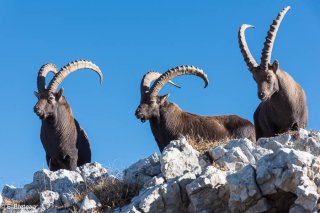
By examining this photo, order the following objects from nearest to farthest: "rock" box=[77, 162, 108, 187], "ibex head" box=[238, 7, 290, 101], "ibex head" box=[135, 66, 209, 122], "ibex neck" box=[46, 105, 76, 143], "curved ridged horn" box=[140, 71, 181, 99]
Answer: "rock" box=[77, 162, 108, 187]
"ibex head" box=[238, 7, 290, 101]
"ibex head" box=[135, 66, 209, 122]
"curved ridged horn" box=[140, 71, 181, 99]
"ibex neck" box=[46, 105, 76, 143]

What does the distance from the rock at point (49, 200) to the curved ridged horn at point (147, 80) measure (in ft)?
25.7

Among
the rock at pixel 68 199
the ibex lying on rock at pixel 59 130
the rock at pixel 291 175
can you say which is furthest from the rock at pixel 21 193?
the rock at pixel 291 175

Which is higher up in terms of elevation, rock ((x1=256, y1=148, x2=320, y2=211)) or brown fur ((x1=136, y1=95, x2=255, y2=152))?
brown fur ((x1=136, y1=95, x2=255, y2=152))

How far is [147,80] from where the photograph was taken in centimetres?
2073

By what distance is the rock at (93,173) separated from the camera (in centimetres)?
1389

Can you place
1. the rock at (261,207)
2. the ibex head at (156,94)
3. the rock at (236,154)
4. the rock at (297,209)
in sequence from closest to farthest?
1. the rock at (297,209)
2. the rock at (261,207)
3. the rock at (236,154)
4. the ibex head at (156,94)

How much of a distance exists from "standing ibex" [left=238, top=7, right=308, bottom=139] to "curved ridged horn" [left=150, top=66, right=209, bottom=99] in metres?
2.01

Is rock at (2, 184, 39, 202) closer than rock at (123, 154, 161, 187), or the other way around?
rock at (123, 154, 161, 187)

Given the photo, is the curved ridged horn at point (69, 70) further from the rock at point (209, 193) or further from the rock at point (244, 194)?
the rock at point (244, 194)

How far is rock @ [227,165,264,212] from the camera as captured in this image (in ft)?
32.5

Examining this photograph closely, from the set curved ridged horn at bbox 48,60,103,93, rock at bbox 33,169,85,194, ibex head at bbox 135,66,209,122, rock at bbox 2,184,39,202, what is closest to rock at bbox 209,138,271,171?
rock at bbox 33,169,85,194

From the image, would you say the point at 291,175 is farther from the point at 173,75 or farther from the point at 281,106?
the point at 173,75

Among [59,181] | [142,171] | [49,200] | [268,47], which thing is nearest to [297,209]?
[142,171]

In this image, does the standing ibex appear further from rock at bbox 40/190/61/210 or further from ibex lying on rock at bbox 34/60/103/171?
rock at bbox 40/190/61/210
